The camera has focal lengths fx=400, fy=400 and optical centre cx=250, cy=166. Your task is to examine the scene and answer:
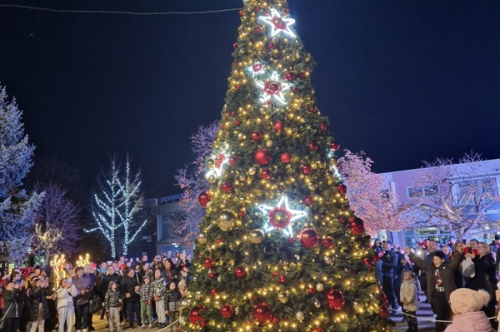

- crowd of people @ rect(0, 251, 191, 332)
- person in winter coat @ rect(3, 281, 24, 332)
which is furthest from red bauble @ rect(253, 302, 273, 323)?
person in winter coat @ rect(3, 281, 24, 332)

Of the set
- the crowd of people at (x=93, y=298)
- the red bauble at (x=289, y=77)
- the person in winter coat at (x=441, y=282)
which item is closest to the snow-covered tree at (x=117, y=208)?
the crowd of people at (x=93, y=298)

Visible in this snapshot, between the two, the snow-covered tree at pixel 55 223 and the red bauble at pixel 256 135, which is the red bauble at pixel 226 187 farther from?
the snow-covered tree at pixel 55 223

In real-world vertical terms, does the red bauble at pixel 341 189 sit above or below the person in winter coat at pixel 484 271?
above

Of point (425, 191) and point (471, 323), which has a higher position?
point (425, 191)

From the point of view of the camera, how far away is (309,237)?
5328 millimetres

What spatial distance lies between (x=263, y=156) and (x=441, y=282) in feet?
16.6

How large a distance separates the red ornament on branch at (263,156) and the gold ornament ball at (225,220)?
884 millimetres

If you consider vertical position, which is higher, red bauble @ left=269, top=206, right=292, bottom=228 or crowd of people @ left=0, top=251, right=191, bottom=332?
red bauble @ left=269, top=206, right=292, bottom=228

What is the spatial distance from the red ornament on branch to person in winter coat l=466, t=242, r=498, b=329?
18.9ft

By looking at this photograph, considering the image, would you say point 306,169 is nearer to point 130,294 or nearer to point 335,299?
point 335,299

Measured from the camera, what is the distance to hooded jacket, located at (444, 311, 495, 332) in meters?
3.28

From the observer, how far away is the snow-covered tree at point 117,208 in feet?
116

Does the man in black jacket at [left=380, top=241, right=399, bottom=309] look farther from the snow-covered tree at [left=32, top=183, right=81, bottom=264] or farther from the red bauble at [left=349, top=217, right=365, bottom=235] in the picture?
the snow-covered tree at [left=32, top=183, right=81, bottom=264]

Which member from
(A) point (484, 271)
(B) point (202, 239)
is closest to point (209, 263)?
(B) point (202, 239)
